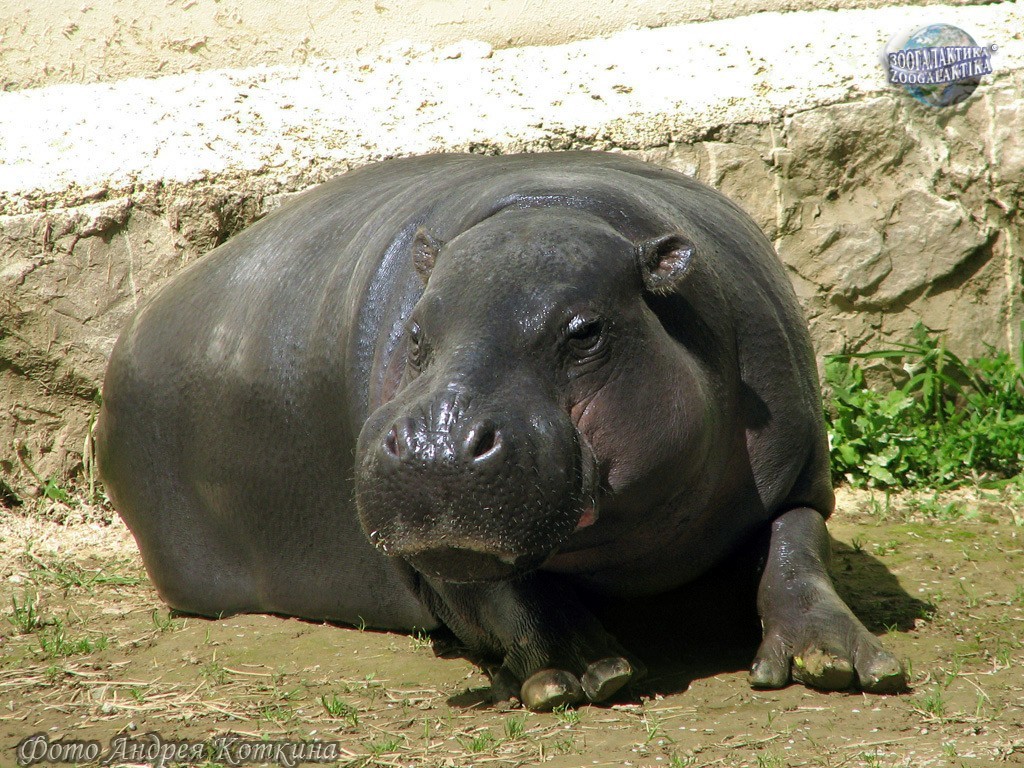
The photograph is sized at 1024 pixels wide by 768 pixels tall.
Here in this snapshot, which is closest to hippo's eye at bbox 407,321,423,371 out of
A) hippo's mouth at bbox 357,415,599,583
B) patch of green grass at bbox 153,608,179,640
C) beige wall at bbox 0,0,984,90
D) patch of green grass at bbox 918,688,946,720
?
hippo's mouth at bbox 357,415,599,583

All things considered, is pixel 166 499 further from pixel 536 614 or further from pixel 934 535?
pixel 934 535

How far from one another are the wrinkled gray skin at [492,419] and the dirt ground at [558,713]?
0.17m

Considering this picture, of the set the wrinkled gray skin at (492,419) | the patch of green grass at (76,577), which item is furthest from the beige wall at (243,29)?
the patch of green grass at (76,577)

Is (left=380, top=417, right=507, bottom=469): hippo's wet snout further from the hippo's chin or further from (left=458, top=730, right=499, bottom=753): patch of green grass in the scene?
(left=458, top=730, right=499, bottom=753): patch of green grass

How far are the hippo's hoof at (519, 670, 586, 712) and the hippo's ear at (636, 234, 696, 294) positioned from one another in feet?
3.94

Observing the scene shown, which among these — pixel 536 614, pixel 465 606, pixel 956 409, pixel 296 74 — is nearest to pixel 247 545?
pixel 465 606

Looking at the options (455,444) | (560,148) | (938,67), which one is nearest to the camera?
(455,444)

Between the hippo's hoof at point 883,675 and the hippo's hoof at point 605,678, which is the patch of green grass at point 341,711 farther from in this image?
the hippo's hoof at point 883,675

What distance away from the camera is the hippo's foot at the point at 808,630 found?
3773 mm

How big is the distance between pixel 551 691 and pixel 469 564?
1.97 feet

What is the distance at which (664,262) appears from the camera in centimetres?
389

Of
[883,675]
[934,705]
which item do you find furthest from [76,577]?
[934,705]

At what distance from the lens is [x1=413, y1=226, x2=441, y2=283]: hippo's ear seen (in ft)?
13.1

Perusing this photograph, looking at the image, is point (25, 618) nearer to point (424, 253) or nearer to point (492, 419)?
point (424, 253)
